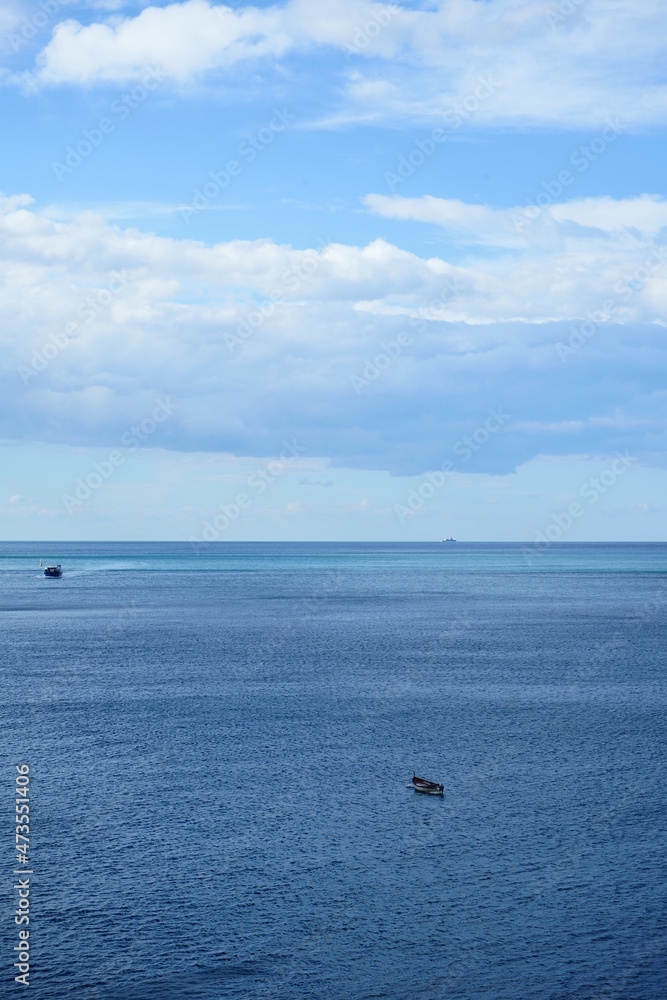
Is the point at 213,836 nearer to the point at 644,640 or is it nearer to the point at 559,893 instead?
the point at 559,893

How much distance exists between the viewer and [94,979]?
45.8 metres

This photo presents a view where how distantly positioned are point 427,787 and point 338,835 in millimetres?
10878

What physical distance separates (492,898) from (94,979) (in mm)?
21713

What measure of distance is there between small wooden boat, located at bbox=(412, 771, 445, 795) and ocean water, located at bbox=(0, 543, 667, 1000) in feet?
2.44

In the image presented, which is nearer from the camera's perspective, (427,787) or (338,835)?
(338,835)

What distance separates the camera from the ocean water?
156 ft

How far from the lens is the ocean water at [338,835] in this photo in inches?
1871

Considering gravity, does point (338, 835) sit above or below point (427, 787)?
below

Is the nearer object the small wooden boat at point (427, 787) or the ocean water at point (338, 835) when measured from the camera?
the ocean water at point (338, 835)

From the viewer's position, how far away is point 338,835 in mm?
63062

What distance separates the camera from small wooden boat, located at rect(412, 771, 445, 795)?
71375 millimetres

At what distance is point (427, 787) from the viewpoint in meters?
71.8

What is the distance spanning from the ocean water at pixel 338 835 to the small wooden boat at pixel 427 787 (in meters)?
0.74

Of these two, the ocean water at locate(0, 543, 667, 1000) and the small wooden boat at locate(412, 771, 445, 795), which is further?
the small wooden boat at locate(412, 771, 445, 795)
